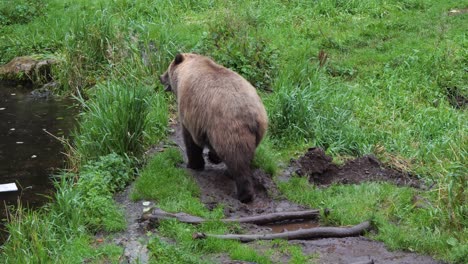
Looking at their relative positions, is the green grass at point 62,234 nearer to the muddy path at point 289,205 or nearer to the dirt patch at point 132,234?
the dirt patch at point 132,234

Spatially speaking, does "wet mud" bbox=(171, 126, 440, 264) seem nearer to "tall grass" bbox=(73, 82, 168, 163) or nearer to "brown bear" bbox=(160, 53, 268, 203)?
"brown bear" bbox=(160, 53, 268, 203)

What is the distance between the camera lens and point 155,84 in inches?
460

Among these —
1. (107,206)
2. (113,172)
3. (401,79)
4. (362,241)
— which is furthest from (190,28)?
(362,241)

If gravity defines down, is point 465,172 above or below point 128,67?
above

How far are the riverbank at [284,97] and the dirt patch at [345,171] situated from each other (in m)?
0.17

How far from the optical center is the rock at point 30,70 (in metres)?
14.3

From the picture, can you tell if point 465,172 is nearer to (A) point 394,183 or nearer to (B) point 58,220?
(A) point 394,183

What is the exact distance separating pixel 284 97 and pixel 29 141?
13.3 ft

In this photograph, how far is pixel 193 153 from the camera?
8.62 meters

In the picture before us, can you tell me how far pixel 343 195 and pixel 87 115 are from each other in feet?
12.7

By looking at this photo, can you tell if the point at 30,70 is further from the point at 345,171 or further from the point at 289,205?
the point at 289,205

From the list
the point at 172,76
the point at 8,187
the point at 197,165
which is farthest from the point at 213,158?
the point at 8,187

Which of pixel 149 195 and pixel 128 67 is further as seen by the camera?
pixel 128 67

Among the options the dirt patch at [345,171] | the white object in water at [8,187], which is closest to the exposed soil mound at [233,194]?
the dirt patch at [345,171]
